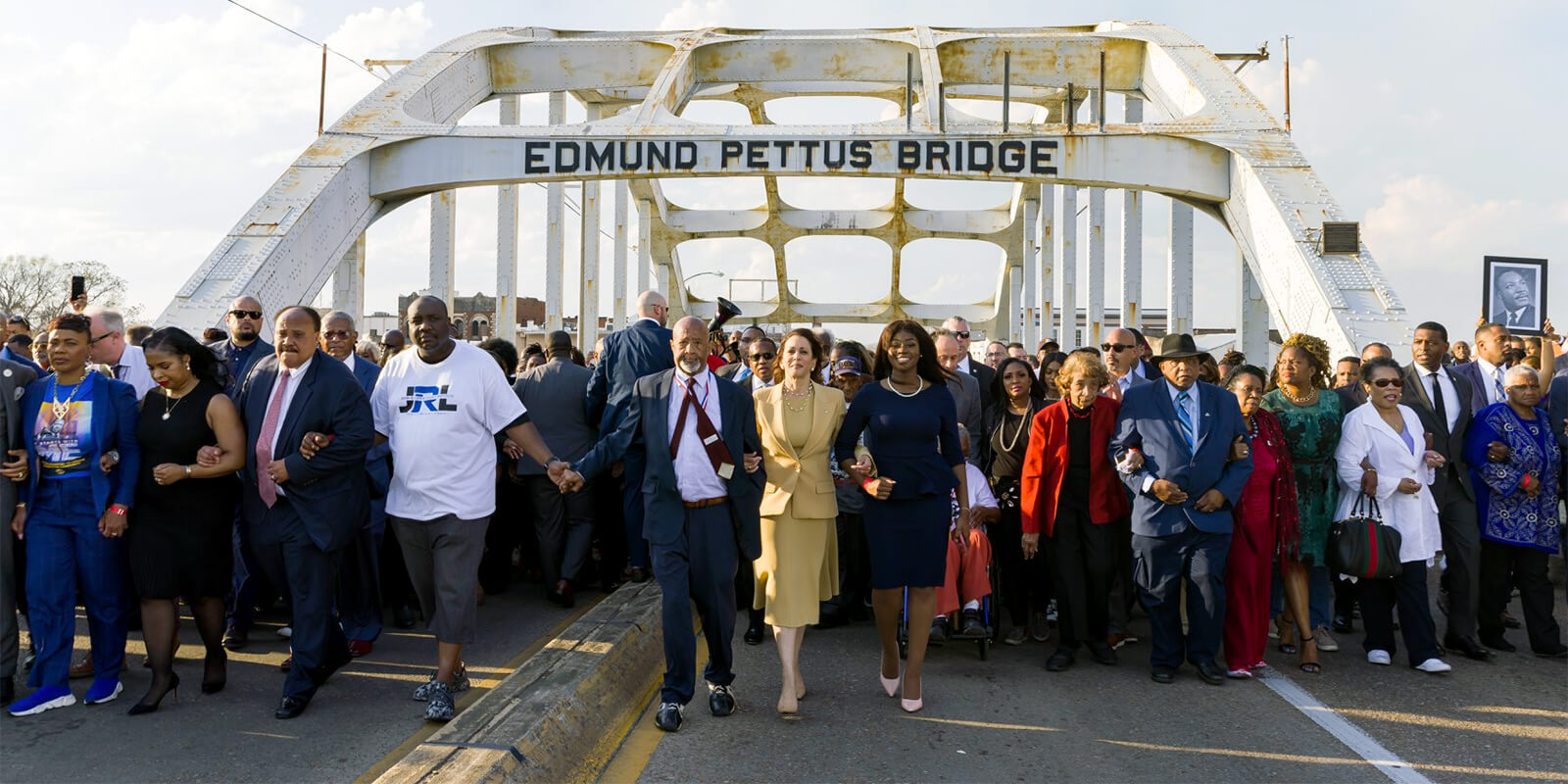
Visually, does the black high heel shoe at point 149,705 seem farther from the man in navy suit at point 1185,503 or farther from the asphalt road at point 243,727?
the man in navy suit at point 1185,503

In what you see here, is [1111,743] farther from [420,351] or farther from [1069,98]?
[1069,98]

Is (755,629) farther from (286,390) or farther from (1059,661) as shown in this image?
(286,390)

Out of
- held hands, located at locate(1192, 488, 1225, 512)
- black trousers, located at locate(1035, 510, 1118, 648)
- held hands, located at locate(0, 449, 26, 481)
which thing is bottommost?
black trousers, located at locate(1035, 510, 1118, 648)

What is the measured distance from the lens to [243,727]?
179 inches

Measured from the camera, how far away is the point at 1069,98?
14.7 m

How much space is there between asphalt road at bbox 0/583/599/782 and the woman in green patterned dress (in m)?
4.47

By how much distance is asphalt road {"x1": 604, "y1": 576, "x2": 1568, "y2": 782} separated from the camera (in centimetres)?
411

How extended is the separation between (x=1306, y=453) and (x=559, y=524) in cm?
487

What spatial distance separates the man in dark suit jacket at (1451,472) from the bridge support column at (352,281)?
1488cm

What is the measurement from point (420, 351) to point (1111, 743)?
11.8 feet

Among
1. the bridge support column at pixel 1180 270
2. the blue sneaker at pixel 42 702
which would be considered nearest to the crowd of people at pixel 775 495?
the blue sneaker at pixel 42 702

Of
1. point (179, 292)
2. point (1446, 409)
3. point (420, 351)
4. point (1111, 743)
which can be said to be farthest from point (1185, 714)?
point (179, 292)

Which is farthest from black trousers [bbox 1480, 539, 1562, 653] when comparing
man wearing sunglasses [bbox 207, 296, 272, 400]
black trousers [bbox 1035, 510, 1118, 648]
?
man wearing sunglasses [bbox 207, 296, 272, 400]

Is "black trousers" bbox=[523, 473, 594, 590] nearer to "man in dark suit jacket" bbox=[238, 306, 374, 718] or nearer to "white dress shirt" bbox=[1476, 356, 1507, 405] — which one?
"man in dark suit jacket" bbox=[238, 306, 374, 718]
